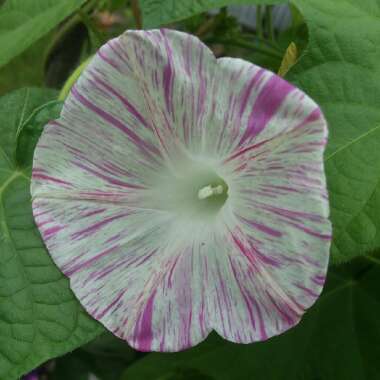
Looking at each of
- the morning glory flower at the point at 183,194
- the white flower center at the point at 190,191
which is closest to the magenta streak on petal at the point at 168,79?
the morning glory flower at the point at 183,194

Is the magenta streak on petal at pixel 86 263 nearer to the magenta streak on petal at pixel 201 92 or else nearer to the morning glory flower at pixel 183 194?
the morning glory flower at pixel 183 194

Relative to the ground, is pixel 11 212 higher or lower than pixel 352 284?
higher

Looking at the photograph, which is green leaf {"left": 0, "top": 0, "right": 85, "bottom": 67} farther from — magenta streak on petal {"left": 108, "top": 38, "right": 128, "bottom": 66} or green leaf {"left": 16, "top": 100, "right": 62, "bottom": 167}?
magenta streak on petal {"left": 108, "top": 38, "right": 128, "bottom": 66}

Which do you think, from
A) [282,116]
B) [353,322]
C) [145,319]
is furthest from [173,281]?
[353,322]

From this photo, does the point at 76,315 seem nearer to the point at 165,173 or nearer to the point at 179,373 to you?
the point at 165,173

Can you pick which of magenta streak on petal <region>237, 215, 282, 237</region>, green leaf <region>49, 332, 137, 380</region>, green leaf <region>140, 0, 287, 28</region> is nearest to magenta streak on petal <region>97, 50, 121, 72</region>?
green leaf <region>140, 0, 287, 28</region>

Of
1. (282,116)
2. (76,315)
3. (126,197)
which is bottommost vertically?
(76,315)
